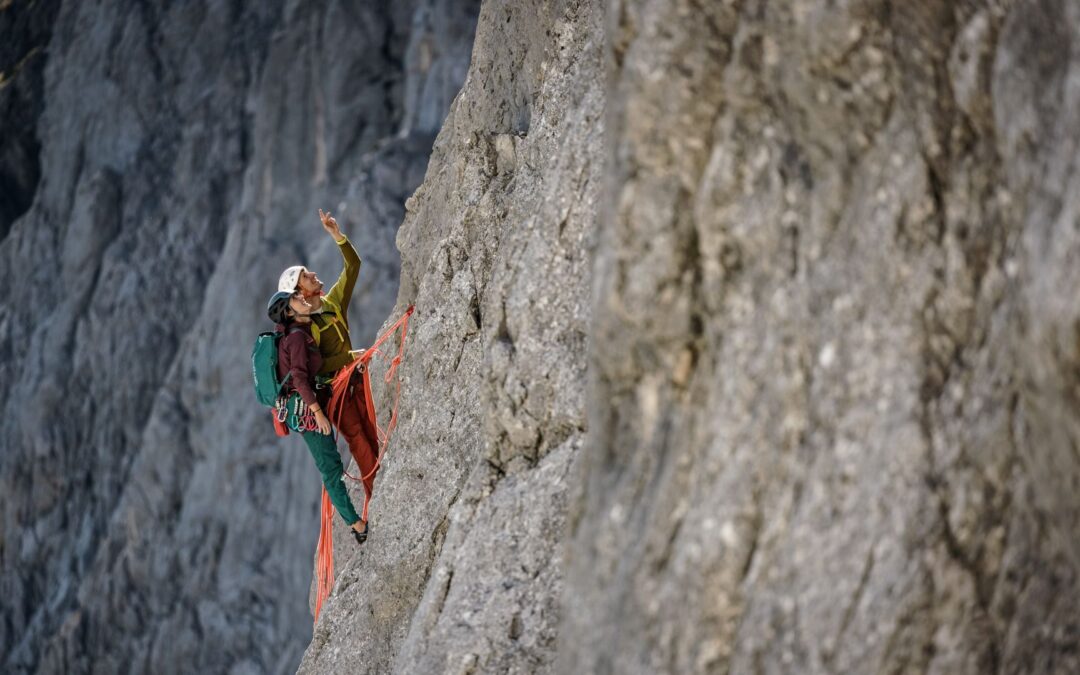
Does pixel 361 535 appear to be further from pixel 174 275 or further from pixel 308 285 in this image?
pixel 174 275

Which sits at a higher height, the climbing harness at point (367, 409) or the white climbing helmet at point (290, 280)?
the white climbing helmet at point (290, 280)

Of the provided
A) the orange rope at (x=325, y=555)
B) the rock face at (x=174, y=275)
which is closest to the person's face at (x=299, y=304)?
the orange rope at (x=325, y=555)

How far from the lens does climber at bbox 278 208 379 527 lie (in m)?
10.2

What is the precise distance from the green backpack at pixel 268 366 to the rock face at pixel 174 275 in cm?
1639

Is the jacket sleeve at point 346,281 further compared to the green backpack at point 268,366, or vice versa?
the jacket sleeve at point 346,281

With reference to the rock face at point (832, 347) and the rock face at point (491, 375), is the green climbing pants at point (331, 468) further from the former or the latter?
the rock face at point (832, 347)

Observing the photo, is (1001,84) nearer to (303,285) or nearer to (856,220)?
(856,220)

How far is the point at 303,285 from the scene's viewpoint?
1016 cm

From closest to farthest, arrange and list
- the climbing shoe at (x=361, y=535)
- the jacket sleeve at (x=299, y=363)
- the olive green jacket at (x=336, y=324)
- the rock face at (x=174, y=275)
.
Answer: the jacket sleeve at (x=299, y=363) → the climbing shoe at (x=361, y=535) → the olive green jacket at (x=336, y=324) → the rock face at (x=174, y=275)

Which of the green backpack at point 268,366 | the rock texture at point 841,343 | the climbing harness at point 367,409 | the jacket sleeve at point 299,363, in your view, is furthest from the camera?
the climbing harness at point 367,409

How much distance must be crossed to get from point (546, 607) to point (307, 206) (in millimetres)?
24671

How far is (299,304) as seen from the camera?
398 inches

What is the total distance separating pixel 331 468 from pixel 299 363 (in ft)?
2.98

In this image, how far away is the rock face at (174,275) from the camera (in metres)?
28.6
